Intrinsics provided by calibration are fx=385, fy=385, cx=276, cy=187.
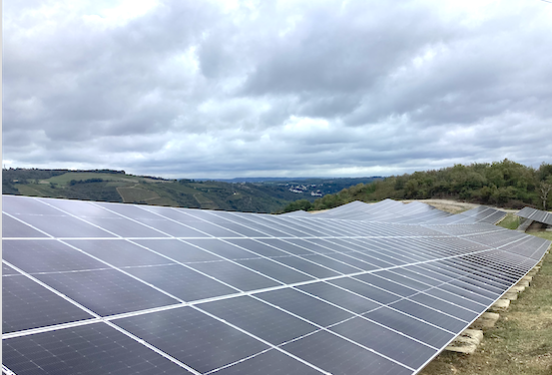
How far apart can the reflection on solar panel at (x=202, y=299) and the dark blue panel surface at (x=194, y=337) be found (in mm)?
29

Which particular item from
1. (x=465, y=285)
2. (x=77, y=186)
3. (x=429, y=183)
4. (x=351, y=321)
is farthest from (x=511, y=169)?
(x=77, y=186)

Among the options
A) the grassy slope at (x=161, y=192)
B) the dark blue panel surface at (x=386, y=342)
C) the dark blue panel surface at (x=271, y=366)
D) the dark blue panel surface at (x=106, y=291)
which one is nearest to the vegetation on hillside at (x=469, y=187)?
the grassy slope at (x=161, y=192)

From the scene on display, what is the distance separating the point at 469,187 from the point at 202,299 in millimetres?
101602

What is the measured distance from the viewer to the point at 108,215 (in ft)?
47.4

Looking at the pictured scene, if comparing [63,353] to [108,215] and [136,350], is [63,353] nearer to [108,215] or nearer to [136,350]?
[136,350]

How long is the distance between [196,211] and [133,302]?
12.7 metres

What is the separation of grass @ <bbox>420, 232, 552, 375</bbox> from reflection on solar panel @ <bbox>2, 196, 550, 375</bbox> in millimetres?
1479

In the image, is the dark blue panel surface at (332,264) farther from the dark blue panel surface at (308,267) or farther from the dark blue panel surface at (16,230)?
the dark blue panel surface at (16,230)

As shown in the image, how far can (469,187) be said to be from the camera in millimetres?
96750

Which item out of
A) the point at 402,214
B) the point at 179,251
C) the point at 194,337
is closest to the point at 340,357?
the point at 194,337

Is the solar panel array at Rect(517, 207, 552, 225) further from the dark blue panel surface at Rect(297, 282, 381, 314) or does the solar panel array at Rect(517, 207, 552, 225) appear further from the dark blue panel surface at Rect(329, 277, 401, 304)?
the dark blue panel surface at Rect(297, 282, 381, 314)

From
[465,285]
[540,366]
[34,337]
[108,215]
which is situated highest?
[108,215]

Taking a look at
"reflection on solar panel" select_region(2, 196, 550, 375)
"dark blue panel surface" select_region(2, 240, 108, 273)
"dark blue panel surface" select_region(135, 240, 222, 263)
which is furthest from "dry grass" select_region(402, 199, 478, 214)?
"dark blue panel surface" select_region(2, 240, 108, 273)

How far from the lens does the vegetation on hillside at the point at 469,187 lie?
293 feet
